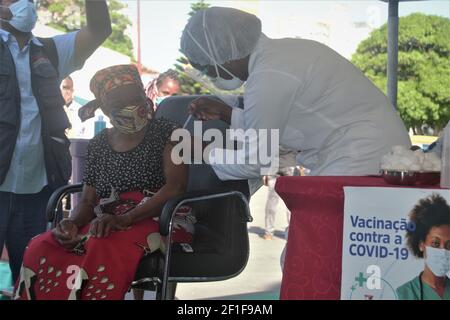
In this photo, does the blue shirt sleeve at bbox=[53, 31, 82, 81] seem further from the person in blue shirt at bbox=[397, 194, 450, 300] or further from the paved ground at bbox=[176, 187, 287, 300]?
the person in blue shirt at bbox=[397, 194, 450, 300]

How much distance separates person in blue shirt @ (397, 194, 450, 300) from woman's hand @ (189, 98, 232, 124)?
977mm

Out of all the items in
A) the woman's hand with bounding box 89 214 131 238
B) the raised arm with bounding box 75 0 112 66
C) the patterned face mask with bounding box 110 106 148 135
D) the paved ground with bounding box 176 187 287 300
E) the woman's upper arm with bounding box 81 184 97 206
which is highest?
the raised arm with bounding box 75 0 112 66

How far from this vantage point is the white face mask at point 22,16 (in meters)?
2.89

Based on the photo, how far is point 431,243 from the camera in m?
1.88

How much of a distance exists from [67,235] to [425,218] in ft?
4.26

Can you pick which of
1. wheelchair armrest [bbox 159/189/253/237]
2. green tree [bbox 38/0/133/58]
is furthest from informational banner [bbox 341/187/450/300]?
green tree [bbox 38/0/133/58]

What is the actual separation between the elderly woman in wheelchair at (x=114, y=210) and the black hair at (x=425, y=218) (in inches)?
37.7

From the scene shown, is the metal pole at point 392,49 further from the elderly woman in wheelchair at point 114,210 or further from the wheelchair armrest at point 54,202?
the wheelchair armrest at point 54,202

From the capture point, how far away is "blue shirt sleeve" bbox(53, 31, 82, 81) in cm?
304

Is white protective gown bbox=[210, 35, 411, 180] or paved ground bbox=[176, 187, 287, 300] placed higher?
white protective gown bbox=[210, 35, 411, 180]

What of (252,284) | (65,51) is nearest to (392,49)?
(252,284)

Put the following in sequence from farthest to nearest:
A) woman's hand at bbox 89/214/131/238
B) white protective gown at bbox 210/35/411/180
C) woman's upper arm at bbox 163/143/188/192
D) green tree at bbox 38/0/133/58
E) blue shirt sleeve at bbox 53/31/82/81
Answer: green tree at bbox 38/0/133/58 → blue shirt sleeve at bbox 53/31/82/81 → woman's upper arm at bbox 163/143/188/192 → woman's hand at bbox 89/214/131/238 → white protective gown at bbox 210/35/411/180

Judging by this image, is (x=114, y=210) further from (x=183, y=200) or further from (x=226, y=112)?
(x=226, y=112)
